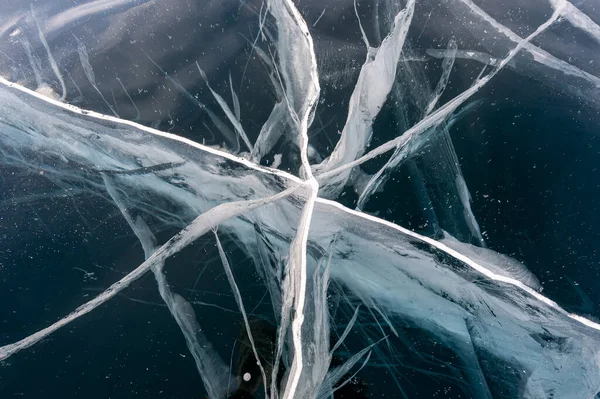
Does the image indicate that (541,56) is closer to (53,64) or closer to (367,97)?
(367,97)

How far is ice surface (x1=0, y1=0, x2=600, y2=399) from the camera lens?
2.61 feet

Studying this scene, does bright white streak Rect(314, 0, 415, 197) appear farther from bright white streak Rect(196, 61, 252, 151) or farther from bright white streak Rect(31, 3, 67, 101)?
bright white streak Rect(31, 3, 67, 101)

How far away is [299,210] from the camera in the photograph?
79 centimetres

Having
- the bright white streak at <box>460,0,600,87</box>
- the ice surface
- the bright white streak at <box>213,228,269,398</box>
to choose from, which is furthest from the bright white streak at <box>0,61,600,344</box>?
the bright white streak at <box>460,0,600,87</box>

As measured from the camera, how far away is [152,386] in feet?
2.81

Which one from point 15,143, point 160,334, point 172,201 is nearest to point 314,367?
point 160,334

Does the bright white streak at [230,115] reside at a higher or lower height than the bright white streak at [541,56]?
lower

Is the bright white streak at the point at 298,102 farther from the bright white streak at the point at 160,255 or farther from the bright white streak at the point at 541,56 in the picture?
the bright white streak at the point at 541,56

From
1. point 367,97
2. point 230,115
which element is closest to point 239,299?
point 230,115

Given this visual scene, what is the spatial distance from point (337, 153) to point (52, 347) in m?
0.65

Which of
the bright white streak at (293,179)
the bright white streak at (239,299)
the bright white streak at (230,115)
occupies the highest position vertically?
the bright white streak at (230,115)

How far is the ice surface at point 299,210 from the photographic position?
80cm

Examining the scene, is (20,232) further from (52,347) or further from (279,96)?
(279,96)

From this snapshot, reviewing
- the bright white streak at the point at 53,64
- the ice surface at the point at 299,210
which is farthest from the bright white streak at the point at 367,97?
the bright white streak at the point at 53,64
